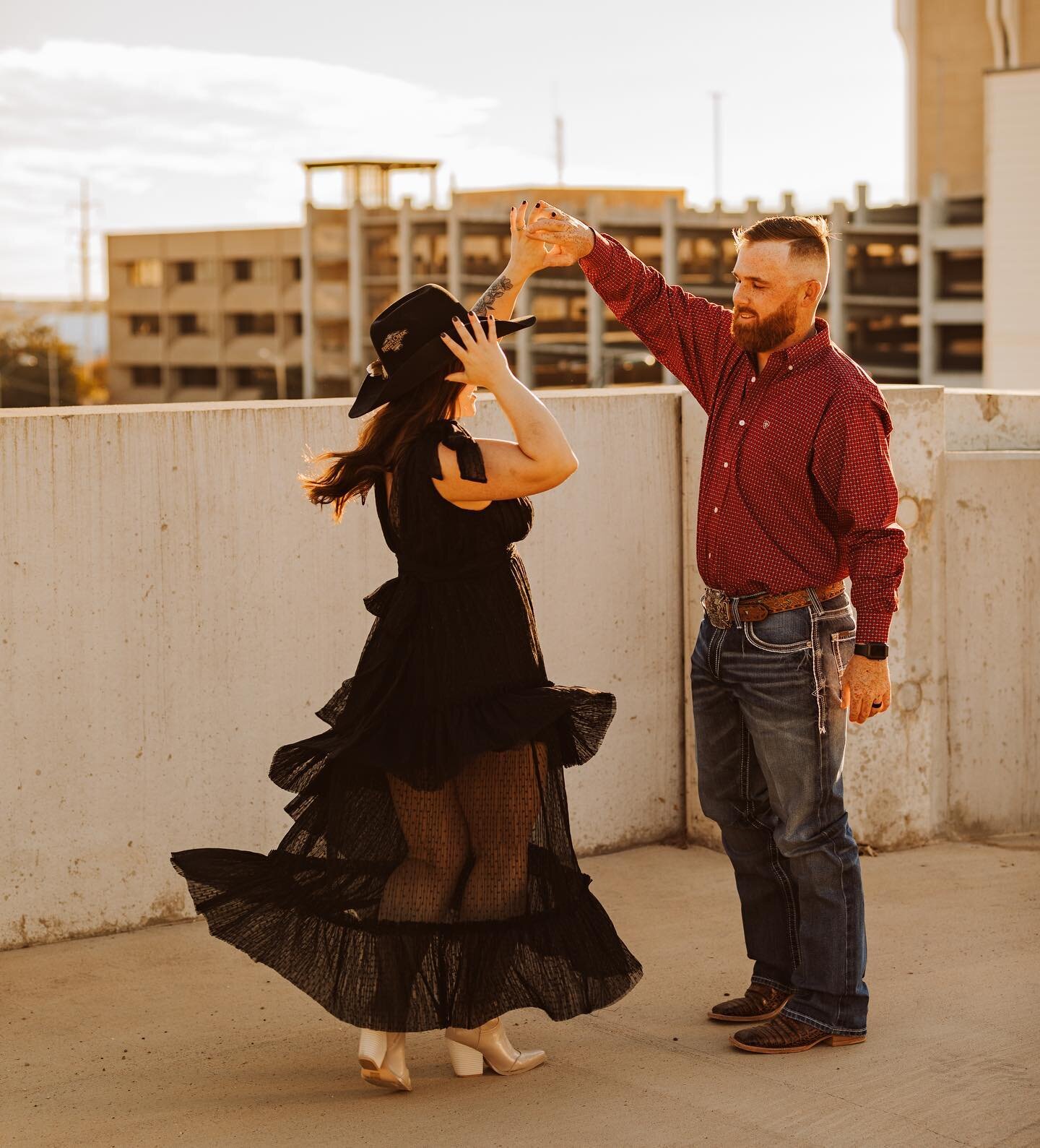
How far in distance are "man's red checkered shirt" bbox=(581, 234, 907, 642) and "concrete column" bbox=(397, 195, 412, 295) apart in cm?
8683

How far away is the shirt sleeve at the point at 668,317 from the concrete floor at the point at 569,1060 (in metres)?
1.62

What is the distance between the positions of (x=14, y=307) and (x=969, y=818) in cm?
13865

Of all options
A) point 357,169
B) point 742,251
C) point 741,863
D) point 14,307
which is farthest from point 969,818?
point 14,307

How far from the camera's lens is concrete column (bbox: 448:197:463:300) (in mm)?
87438

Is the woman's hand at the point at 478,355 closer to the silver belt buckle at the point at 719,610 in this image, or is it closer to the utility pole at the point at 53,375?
the silver belt buckle at the point at 719,610

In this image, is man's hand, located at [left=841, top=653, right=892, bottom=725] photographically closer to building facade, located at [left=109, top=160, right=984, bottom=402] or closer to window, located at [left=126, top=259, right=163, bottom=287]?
building facade, located at [left=109, top=160, right=984, bottom=402]

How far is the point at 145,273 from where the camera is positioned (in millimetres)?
104125

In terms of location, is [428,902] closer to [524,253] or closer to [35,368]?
[524,253]

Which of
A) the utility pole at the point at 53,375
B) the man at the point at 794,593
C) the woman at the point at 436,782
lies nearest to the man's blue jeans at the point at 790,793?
the man at the point at 794,593

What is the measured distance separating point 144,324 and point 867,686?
105676 mm

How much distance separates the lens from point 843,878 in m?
3.89

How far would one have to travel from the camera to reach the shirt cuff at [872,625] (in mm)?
3623

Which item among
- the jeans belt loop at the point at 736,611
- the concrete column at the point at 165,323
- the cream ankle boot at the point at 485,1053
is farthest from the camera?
the concrete column at the point at 165,323

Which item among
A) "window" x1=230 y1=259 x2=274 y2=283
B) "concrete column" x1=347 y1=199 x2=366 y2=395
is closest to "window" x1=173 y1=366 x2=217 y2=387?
"window" x1=230 y1=259 x2=274 y2=283
